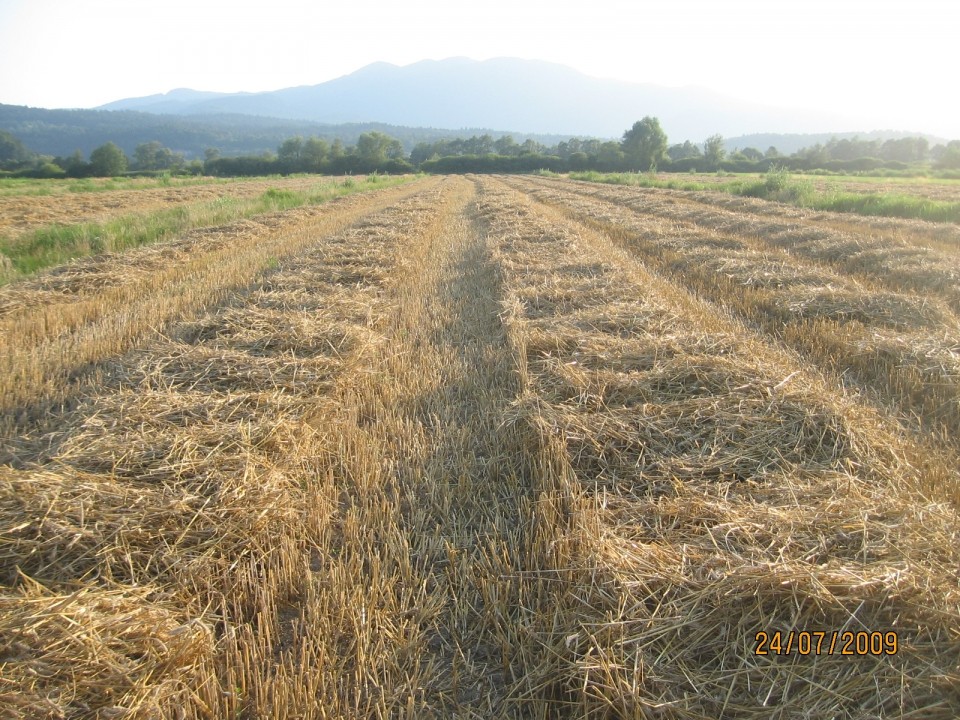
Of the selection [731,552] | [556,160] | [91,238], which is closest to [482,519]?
[731,552]

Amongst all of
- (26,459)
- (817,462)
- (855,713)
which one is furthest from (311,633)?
(817,462)

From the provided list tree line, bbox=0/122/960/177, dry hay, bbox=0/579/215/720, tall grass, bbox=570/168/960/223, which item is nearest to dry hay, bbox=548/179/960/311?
tall grass, bbox=570/168/960/223

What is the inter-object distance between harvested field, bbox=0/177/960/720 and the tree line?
6825 centimetres

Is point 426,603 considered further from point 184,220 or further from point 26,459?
point 184,220

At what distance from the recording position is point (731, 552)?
90.4 inches

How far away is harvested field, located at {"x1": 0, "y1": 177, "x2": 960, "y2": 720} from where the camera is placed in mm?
1873

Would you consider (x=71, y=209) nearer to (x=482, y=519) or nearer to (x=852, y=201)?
(x=482, y=519)

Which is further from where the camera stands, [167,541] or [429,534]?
[429,534]

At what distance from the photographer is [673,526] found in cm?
256

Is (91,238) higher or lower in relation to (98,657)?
higher

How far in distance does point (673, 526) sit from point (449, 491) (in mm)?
1249
